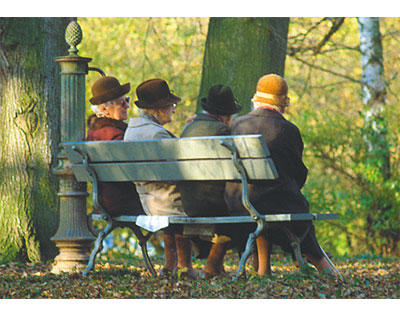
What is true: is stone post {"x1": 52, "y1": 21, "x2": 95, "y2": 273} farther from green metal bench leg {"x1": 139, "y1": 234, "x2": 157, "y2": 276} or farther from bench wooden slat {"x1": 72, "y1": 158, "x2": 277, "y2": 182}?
bench wooden slat {"x1": 72, "y1": 158, "x2": 277, "y2": 182}

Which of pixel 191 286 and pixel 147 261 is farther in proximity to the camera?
pixel 147 261

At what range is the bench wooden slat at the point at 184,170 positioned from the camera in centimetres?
543

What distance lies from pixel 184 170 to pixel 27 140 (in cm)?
249

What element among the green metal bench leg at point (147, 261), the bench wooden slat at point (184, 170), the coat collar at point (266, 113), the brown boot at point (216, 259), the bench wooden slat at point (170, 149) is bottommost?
the green metal bench leg at point (147, 261)

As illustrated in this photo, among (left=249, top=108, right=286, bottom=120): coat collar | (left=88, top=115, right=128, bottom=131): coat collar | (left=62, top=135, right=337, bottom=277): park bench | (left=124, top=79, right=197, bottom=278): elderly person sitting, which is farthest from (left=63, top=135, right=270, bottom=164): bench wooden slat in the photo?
(left=249, top=108, right=286, bottom=120): coat collar

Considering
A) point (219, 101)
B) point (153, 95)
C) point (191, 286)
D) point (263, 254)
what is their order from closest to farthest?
point (191, 286), point (263, 254), point (219, 101), point (153, 95)

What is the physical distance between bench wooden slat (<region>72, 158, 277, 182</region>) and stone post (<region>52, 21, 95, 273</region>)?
0.73 meters

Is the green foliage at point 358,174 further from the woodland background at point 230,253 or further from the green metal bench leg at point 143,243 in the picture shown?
the green metal bench leg at point 143,243

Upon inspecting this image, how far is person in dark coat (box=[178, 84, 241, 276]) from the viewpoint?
5.74 meters

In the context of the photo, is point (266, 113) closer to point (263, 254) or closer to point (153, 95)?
point (153, 95)

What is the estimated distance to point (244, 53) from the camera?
28.0 feet

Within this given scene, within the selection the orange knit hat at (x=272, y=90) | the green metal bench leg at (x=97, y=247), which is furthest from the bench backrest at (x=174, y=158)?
the orange knit hat at (x=272, y=90)

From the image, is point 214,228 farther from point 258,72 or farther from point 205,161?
point 258,72

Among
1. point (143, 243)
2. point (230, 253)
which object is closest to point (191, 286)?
point (143, 243)
